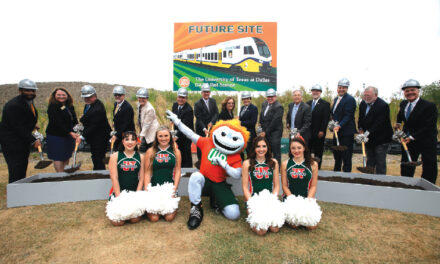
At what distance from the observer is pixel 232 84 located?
8328 mm

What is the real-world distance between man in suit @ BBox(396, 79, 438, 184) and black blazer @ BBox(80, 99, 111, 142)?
497cm

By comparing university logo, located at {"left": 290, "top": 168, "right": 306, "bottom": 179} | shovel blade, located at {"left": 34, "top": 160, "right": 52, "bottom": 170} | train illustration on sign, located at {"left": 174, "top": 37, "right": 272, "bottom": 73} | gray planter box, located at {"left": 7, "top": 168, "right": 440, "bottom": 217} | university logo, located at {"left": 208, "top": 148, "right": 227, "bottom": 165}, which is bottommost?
gray planter box, located at {"left": 7, "top": 168, "right": 440, "bottom": 217}

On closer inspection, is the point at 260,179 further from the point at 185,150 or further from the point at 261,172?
the point at 185,150

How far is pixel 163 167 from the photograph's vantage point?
338cm

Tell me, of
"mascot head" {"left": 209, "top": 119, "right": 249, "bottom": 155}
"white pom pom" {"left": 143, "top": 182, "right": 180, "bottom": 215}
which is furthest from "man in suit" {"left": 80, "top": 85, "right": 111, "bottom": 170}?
"mascot head" {"left": 209, "top": 119, "right": 249, "bottom": 155}

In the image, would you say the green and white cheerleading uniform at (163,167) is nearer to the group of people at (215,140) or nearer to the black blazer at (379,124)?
the group of people at (215,140)

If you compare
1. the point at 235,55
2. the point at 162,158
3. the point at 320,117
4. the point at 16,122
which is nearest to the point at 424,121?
the point at 320,117

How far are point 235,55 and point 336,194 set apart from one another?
586 centimetres

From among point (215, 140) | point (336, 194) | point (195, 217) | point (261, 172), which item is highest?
point (215, 140)

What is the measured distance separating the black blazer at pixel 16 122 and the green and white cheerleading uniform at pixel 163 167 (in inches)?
81.0

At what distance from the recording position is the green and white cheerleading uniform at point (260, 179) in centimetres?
309

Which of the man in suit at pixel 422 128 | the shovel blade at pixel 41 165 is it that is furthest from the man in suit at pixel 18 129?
the man in suit at pixel 422 128

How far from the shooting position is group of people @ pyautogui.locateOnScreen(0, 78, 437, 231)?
3125 mm

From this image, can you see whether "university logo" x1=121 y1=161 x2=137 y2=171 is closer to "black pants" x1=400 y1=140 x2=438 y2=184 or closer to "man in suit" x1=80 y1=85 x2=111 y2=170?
"man in suit" x1=80 y1=85 x2=111 y2=170
